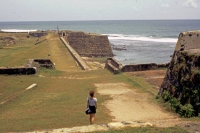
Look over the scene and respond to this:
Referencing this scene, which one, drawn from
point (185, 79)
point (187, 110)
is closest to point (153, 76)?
point (185, 79)

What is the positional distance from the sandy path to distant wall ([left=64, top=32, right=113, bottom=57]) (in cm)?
3435

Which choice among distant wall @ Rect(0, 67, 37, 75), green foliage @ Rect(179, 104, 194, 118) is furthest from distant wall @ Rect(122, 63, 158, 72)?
green foliage @ Rect(179, 104, 194, 118)

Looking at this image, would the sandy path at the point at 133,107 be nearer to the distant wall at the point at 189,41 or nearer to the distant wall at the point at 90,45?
the distant wall at the point at 189,41

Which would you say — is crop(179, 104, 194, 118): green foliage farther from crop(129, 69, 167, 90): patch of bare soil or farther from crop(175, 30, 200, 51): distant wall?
crop(129, 69, 167, 90): patch of bare soil

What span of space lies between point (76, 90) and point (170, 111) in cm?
497

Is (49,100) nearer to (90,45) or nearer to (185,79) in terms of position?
(185,79)

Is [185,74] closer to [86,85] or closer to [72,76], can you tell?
[86,85]

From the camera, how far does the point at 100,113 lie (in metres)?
8.88

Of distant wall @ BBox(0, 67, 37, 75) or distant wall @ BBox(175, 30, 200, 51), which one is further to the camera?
distant wall @ BBox(0, 67, 37, 75)

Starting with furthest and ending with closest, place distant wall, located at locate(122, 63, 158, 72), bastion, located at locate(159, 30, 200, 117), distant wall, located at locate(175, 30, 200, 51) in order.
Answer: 1. distant wall, located at locate(122, 63, 158, 72)
2. distant wall, located at locate(175, 30, 200, 51)
3. bastion, located at locate(159, 30, 200, 117)

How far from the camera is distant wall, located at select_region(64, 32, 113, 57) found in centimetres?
4706

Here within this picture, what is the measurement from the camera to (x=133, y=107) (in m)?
9.61

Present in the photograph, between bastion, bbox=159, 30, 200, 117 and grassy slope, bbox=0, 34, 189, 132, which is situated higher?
bastion, bbox=159, 30, 200, 117

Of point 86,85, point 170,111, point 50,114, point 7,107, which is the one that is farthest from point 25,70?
point 170,111
